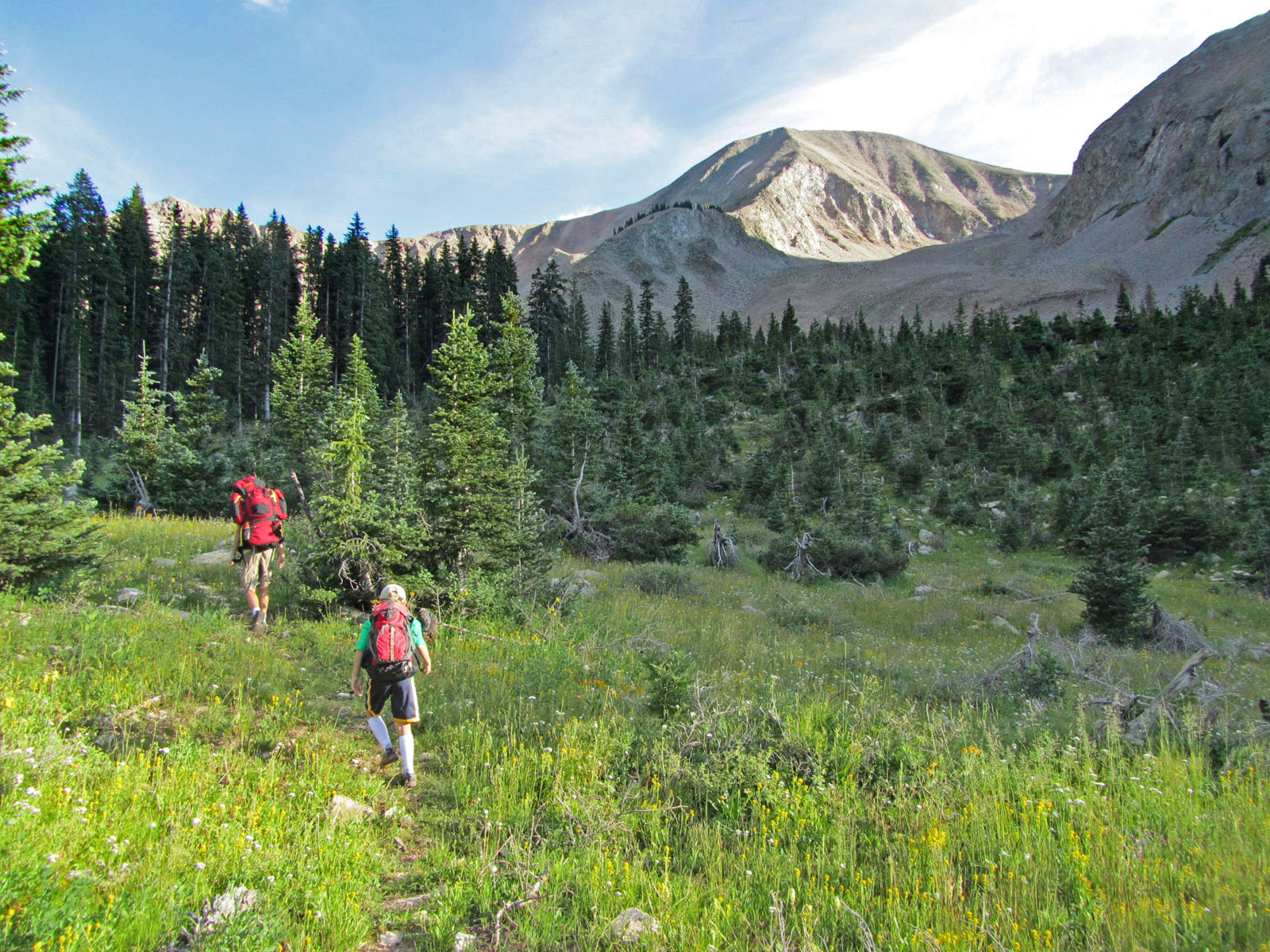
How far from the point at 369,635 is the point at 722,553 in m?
16.6

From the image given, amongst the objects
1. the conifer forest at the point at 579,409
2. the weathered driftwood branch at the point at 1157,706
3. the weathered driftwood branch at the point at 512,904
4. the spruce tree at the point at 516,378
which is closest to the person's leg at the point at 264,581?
the conifer forest at the point at 579,409

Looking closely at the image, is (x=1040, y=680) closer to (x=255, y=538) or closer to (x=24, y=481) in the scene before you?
(x=255, y=538)

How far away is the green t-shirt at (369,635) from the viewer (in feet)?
17.0

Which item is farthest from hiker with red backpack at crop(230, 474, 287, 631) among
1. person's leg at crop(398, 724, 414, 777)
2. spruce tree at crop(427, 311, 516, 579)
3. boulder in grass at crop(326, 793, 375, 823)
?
boulder in grass at crop(326, 793, 375, 823)

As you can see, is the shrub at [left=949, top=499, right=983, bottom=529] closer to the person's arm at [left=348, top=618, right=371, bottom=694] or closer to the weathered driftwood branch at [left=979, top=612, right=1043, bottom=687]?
the weathered driftwood branch at [left=979, top=612, right=1043, bottom=687]

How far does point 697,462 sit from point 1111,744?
3022cm

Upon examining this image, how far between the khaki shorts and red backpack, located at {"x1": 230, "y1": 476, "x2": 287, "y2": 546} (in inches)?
4.8

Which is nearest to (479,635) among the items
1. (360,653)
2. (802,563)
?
(360,653)

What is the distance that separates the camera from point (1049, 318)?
8444 cm

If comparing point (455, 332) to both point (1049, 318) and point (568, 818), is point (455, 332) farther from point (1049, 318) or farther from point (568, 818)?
point (1049, 318)

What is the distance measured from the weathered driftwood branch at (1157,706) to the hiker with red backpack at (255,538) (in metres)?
10.1

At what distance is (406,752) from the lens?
492 cm

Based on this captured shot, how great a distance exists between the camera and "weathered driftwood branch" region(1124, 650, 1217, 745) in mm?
5684

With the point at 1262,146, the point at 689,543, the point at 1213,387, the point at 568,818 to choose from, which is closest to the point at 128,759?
the point at 568,818
